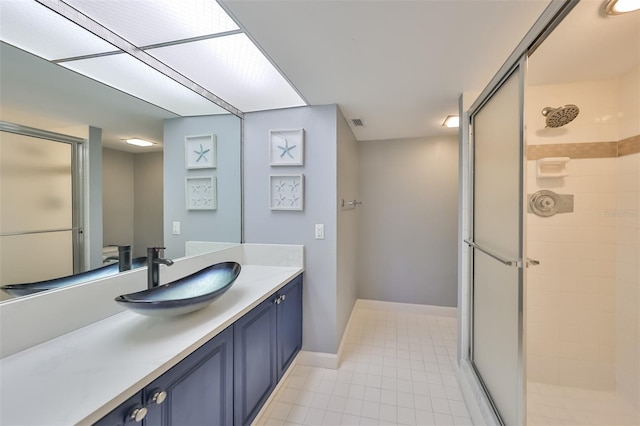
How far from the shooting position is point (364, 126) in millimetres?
2738

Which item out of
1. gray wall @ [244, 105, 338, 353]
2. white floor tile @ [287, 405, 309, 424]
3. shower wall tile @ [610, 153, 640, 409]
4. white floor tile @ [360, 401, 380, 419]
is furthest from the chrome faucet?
shower wall tile @ [610, 153, 640, 409]

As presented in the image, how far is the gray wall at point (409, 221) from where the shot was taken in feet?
10.2

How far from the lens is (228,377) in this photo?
1.23 m

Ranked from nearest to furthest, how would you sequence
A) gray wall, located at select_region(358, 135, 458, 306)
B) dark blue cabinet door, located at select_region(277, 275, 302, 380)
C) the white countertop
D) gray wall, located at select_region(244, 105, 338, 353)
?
the white countertop
dark blue cabinet door, located at select_region(277, 275, 302, 380)
gray wall, located at select_region(244, 105, 338, 353)
gray wall, located at select_region(358, 135, 458, 306)

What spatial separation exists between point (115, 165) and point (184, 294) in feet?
2.58

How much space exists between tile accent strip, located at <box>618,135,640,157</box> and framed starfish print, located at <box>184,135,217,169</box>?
2966mm

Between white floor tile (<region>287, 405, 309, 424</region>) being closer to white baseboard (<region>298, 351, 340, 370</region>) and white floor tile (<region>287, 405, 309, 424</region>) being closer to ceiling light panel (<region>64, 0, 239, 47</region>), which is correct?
white baseboard (<region>298, 351, 340, 370</region>)

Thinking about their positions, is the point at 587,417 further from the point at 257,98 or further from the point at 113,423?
the point at 257,98

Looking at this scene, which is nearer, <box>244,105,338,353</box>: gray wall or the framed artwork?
the framed artwork

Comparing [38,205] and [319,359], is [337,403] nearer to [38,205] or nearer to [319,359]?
[319,359]

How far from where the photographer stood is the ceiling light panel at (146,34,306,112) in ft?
4.62

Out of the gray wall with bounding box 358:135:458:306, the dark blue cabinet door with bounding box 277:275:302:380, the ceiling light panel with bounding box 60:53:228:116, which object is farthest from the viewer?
the gray wall with bounding box 358:135:458:306

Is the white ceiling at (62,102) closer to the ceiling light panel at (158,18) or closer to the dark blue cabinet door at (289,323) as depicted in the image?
the ceiling light panel at (158,18)

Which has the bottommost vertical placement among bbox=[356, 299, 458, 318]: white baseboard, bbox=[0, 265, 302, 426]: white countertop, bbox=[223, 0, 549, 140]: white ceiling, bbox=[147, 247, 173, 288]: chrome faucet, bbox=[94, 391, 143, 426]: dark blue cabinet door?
bbox=[356, 299, 458, 318]: white baseboard
